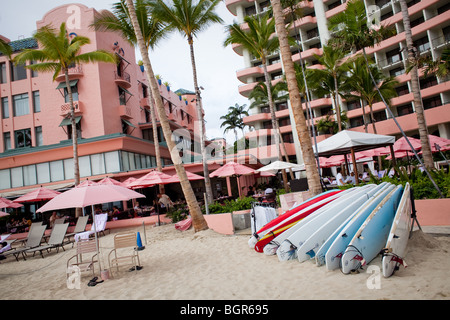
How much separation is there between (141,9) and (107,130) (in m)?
12.0

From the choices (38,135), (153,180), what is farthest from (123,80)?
(153,180)

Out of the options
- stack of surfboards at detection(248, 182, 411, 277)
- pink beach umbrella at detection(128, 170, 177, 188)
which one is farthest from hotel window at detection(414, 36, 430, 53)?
stack of surfboards at detection(248, 182, 411, 277)

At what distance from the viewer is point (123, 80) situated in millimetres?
25141

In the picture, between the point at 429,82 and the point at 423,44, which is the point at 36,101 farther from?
the point at 429,82

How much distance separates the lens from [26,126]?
2522cm

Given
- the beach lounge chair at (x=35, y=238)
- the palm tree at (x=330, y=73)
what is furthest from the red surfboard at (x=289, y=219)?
the palm tree at (x=330, y=73)

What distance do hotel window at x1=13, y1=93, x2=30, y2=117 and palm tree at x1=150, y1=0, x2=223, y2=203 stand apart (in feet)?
59.8

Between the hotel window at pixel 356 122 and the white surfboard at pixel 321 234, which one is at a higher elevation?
the hotel window at pixel 356 122

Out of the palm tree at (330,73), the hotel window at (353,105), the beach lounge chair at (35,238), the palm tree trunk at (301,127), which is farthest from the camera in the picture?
the hotel window at (353,105)

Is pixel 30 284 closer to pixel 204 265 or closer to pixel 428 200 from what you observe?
pixel 204 265

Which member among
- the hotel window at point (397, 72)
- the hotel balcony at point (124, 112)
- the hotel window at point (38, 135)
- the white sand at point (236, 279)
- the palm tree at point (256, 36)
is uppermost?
the hotel window at point (397, 72)

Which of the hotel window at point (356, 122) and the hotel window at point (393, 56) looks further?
→ the hotel window at point (356, 122)

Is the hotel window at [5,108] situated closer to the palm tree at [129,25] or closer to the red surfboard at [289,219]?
the palm tree at [129,25]

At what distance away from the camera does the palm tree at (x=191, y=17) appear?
14047 mm
